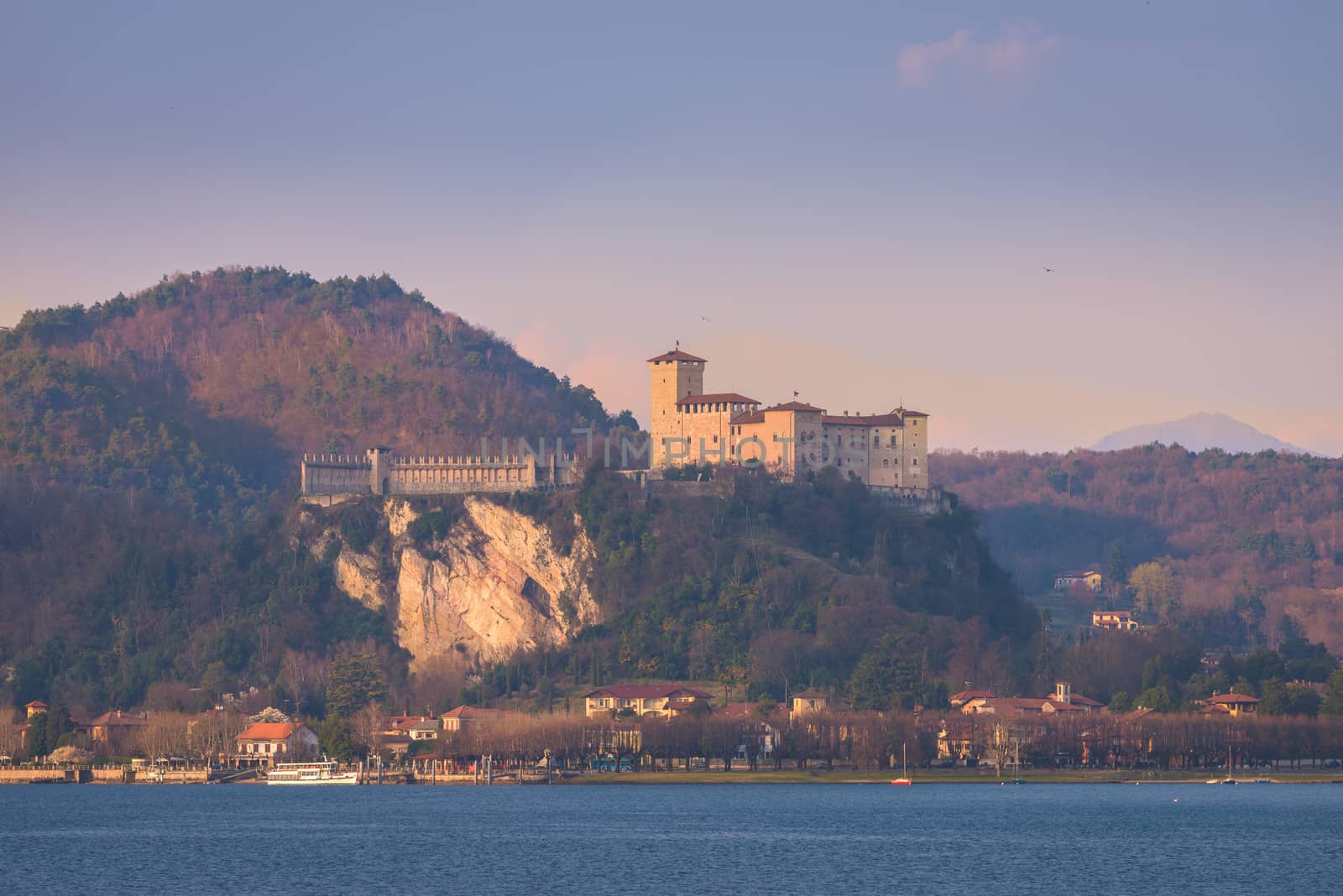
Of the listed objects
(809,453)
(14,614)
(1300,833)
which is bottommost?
(1300,833)

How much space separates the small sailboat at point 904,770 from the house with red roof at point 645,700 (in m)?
11.2

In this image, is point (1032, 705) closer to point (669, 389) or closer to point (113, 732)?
point (669, 389)

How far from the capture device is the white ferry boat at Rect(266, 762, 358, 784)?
114375mm

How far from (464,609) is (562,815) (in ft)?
133

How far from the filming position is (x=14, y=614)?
140 metres

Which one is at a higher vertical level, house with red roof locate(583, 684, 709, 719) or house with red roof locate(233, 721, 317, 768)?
house with red roof locate(583, 684, 709, 719)

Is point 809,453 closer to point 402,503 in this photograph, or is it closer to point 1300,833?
point 402,503

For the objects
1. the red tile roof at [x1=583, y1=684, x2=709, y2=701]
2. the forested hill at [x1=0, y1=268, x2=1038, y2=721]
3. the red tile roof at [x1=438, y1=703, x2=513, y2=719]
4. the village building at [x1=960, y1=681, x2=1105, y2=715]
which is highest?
the forested hill at [x1=0, y1=268, x2=1038, y2=721]

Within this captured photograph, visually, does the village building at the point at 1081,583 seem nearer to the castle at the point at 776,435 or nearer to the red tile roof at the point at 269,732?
the castle at the point at 776,435

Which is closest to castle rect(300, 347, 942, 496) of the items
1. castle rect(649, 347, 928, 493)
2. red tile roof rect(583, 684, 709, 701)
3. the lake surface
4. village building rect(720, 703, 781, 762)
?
castle rect(649, 347, 928, 493)

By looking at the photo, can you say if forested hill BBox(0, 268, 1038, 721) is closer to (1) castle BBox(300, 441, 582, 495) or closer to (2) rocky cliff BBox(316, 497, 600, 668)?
(2) rocky cliff BBox(316, 497, 600, 668)

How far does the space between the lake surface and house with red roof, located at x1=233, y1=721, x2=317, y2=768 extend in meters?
8.59

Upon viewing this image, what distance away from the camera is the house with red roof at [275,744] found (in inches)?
4675

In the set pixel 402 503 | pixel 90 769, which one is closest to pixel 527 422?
pixel 402 503
